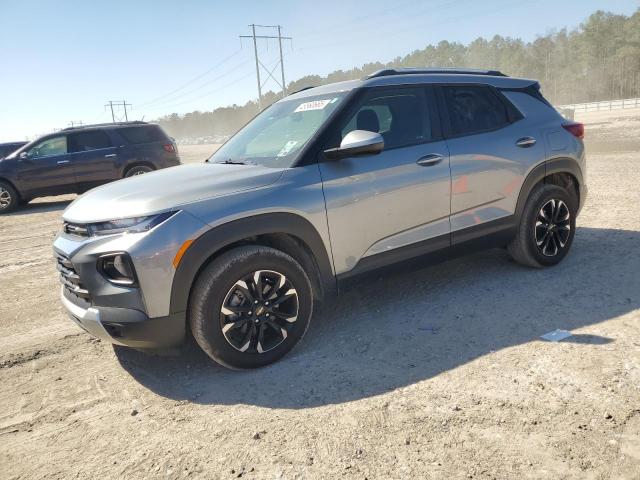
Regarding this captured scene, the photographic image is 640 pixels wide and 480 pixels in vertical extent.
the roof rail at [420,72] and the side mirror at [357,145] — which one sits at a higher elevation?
the roof rail at [420,72]

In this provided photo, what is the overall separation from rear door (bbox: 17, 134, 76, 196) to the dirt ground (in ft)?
27.5

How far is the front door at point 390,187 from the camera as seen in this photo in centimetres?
345

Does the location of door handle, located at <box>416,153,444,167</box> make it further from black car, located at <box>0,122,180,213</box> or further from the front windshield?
black car, located at <box>0,122,180,213</box>

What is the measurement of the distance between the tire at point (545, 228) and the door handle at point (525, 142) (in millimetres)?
426

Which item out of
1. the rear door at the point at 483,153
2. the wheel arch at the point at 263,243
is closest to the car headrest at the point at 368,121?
the rear door at the point at 483,153

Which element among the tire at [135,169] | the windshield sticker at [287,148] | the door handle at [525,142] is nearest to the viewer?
the windshield sticker at [287,148]

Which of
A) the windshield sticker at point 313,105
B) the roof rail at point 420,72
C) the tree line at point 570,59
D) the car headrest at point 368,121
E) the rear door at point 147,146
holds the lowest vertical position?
the car headrest at point 368,121

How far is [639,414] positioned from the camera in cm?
248

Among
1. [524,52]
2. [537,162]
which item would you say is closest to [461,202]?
[537,162]

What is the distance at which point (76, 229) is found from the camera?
3.14 meters

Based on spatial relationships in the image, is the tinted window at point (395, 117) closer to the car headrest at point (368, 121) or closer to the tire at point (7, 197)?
the car headrest at point (368, 121)

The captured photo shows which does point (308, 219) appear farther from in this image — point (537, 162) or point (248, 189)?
point (537, 162)

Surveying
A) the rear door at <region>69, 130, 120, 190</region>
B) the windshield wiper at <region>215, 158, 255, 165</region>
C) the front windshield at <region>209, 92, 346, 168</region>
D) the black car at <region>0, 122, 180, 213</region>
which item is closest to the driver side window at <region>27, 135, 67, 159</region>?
the black car at <region>0, 122, 180, 213</region>

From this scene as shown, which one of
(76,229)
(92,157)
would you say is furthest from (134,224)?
(92,157)
